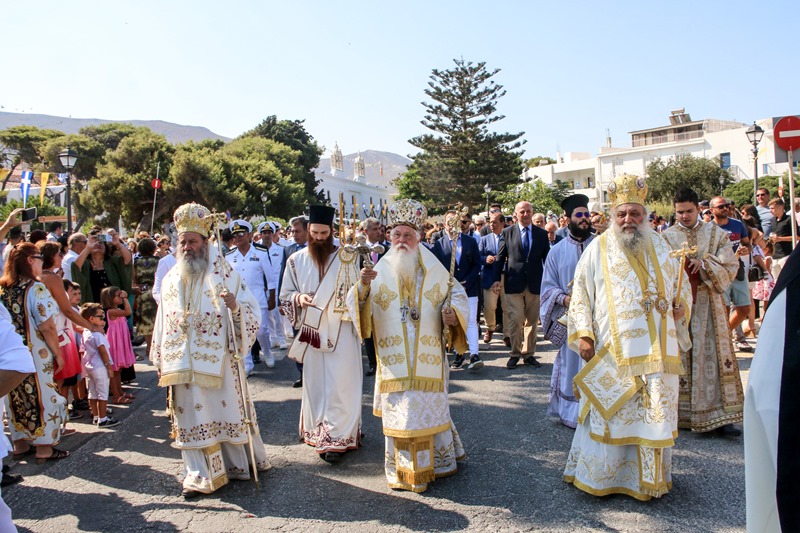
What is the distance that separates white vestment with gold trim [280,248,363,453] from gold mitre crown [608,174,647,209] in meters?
2.21

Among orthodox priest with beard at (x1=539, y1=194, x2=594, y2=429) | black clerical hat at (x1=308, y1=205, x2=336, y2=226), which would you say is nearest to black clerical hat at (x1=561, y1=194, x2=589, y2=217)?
orthodox priest with beard at (x1=539, y1=194, x2=594, y2=429)

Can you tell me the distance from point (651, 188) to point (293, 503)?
5750cm

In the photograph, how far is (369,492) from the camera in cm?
484

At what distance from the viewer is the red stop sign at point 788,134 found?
24.4ft

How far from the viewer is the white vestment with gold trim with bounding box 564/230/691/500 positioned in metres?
4.34

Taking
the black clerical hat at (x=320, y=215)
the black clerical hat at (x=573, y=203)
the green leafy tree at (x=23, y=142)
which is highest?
the green leafy tree at (x=23, y=142)

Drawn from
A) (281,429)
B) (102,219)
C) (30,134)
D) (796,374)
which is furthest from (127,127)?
(796,374)

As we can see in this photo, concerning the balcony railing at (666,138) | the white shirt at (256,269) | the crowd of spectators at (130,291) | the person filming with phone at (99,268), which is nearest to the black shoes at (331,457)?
the crowd of spectators at (130,291)

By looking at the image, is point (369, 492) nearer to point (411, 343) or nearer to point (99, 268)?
point (411, 343)

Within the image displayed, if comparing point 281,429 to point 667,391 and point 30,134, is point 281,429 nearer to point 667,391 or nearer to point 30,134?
point 667,391

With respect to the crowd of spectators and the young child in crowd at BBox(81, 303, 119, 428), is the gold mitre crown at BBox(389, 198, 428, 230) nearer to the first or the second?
the crowd of spectators

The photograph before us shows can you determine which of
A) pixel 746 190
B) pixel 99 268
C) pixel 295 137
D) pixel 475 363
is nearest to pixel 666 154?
pixel 746 190

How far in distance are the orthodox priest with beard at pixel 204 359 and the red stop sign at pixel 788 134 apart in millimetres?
6277

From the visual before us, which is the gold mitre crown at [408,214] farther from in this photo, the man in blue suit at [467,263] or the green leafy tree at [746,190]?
the green leafy tree at [746,190]
